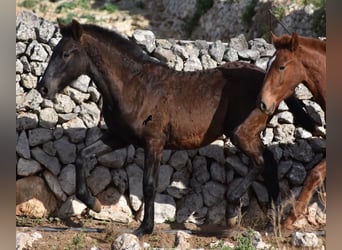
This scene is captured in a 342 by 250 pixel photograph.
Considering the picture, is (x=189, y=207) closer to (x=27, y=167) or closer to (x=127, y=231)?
(x=127, y=231)

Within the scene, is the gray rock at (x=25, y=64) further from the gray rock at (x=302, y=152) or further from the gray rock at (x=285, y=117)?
the gray rock at (x=302, y=152)

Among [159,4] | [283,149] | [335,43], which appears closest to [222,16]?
[159,4]

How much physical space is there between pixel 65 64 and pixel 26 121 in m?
1.40

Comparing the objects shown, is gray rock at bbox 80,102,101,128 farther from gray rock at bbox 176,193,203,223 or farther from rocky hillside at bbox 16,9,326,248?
gray rock at bbox 176,193,203,223

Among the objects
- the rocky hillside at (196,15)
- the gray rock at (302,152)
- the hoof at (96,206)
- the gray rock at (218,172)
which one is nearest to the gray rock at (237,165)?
the gray rock at (218,172)

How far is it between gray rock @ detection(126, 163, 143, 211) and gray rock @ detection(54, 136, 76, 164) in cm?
69

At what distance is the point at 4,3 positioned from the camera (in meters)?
1.30

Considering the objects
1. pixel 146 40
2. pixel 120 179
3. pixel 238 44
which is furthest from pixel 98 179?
pixel 238 44

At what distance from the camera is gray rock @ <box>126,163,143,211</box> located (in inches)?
294

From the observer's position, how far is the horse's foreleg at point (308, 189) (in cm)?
629

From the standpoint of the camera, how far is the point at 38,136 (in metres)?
7.50

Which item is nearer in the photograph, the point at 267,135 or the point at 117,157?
the point at 117,157

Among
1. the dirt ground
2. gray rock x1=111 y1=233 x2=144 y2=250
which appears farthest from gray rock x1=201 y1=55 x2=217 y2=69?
gray rock x1=111 y1=233 x2=144 y2=250

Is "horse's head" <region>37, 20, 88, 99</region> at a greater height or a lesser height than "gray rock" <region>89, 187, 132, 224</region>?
greater
